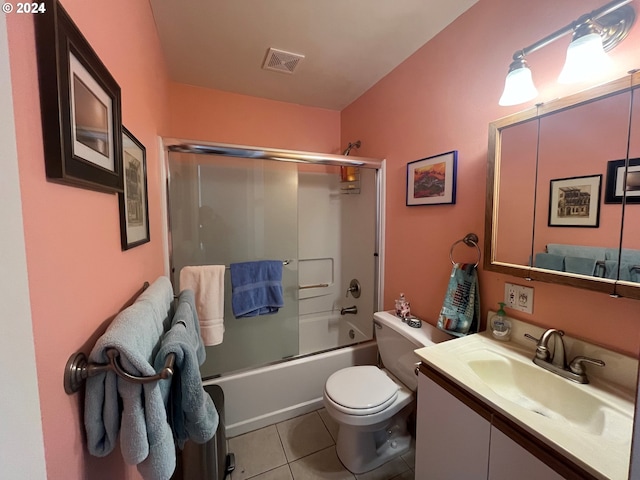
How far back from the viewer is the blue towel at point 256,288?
1795 millimetres

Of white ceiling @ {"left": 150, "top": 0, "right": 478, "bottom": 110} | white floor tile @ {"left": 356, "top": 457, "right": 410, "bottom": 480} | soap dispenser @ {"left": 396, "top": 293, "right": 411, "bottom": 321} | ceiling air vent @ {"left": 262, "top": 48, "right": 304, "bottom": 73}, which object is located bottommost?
white floor tile @ {"left": 356, "top": 457, "right": 410, "bottom": 480}

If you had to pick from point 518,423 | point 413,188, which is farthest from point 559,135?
point 518,423

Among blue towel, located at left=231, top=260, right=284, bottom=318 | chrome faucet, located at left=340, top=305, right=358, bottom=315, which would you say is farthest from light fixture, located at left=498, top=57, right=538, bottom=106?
chrome faucet, located at left=340, top=305, right=358, bottom=315

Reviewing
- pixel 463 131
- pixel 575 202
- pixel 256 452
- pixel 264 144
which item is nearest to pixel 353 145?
pixel 264 144

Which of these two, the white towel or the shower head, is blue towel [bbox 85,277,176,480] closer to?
the white towel

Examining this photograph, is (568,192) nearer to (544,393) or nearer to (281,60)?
(544,393)

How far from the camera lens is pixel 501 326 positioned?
47.2 inches

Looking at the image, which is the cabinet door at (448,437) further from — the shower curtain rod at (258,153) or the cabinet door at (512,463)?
the shower curtain rod at (258,153)

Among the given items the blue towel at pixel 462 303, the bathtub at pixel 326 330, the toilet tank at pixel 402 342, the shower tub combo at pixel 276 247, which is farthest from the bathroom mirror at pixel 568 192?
the bathtub at pixel 326 330

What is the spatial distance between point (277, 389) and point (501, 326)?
4.65ft

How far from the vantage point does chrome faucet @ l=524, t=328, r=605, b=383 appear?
0.93 metres

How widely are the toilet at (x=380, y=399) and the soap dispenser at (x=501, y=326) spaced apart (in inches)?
10.6

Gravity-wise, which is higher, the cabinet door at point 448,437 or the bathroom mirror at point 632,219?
the bathroom mirror at point 632,219

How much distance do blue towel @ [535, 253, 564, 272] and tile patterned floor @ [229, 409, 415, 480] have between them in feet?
4.33
